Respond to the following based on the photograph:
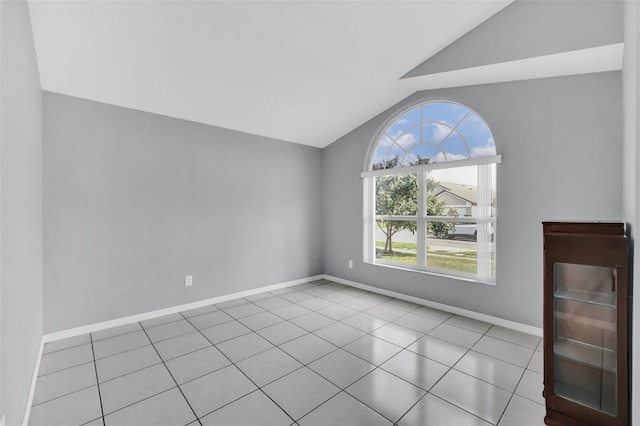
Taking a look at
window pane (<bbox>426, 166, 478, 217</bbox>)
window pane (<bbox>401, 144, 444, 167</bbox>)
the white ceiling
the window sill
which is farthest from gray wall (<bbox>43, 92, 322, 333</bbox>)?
window pane (<bbox>426, 166, 478, 217</bbox>)

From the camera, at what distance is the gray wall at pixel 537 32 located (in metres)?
2.12

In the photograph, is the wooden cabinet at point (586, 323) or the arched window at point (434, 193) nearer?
the wooden cabinet at point (586, 323)

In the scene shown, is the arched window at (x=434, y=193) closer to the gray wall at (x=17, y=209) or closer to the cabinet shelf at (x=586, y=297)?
the cabinet shelf at (x=586, y=297)

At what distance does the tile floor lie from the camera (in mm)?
1747

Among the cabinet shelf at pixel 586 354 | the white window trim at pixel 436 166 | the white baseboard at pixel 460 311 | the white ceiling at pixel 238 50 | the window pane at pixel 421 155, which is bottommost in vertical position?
the white baseboard at pixel 460 311

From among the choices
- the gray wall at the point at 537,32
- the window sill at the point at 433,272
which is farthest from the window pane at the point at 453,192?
the gray wall at the point at 537,32

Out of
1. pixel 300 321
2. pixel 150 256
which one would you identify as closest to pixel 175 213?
pixel 150 256

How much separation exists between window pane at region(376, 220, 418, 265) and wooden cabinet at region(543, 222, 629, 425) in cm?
218

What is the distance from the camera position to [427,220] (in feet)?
12.4

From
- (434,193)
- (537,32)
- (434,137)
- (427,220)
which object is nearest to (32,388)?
(427,220)

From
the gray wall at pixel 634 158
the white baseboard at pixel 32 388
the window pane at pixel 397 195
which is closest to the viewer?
the gray wall at pixel 634 158

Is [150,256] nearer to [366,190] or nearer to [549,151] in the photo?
[366,190]

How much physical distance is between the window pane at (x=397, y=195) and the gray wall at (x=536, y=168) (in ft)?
3.20

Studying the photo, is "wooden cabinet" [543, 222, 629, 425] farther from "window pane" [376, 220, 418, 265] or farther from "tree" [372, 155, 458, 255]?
"window pane" [376, 220, 418, 265]
